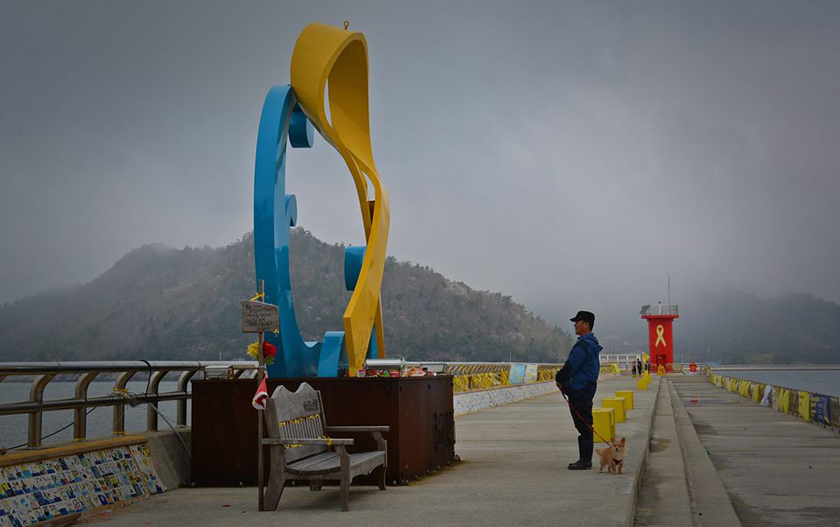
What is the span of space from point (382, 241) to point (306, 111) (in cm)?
220

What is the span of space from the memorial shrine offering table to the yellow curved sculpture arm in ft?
6.31

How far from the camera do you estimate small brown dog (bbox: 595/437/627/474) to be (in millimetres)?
9648

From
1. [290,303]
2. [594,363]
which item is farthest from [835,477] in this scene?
[290,303]

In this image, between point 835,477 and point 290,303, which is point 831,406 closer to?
point 835,477

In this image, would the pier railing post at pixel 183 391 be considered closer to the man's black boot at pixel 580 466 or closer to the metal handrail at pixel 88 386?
the metal handrail at pixel 88 386

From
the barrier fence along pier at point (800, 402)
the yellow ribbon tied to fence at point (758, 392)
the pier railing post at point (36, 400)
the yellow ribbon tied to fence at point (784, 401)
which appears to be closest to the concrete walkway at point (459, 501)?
the pier railing post at point (36, 400)

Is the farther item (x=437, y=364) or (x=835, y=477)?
(x=437, y=364)

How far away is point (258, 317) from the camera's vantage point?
8211 millimetres

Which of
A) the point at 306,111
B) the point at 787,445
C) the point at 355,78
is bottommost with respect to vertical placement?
the point at 787,445

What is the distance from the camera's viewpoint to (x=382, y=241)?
525 inches

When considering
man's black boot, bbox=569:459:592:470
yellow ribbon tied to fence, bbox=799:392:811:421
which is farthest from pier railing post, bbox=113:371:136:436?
yellow ribbon tied to fence, bbox=799:392:811:421

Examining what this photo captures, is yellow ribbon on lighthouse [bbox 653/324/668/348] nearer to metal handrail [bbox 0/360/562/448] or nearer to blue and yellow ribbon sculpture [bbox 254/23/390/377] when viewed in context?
blue and yellow ribbon sculpture [bbox 254/23/390/377]

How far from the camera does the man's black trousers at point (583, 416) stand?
1033 centimetres

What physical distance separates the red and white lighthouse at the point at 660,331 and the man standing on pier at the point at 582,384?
96.3m
